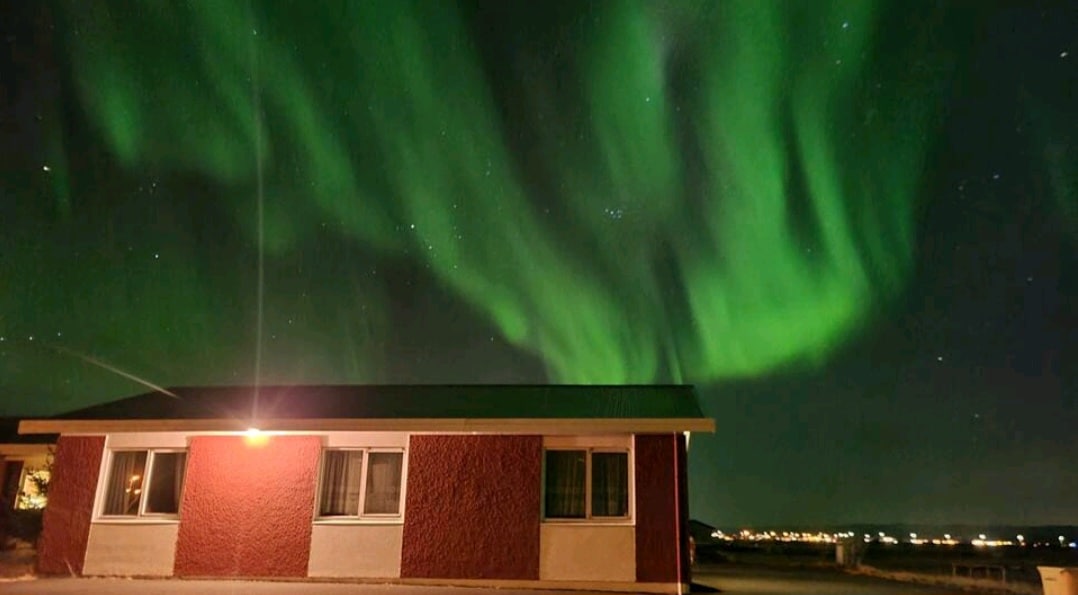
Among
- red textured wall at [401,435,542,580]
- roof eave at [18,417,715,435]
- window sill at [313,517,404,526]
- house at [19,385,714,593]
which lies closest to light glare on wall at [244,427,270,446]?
house at [19,385,714,593]

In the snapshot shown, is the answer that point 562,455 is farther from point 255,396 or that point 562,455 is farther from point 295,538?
point 255,396

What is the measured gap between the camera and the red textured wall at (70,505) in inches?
507

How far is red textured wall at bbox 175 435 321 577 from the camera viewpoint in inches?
495

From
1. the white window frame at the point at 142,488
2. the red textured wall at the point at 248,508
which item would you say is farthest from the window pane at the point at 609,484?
the white window frame at the point at 142,488

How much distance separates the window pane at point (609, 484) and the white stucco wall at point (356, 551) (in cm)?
282

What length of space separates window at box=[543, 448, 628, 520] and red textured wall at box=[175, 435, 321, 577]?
344cm

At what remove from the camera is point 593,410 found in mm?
12773

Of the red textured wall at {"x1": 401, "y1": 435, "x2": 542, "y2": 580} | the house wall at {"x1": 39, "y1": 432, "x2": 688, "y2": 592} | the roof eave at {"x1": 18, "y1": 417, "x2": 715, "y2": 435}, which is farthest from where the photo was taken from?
the red textured wall at {"x1": 401, "y1": 435, "x2": 542, "y2": 580}

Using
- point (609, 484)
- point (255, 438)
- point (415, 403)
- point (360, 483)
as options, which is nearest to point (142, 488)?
point (255, 438)

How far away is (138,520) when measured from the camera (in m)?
12.9

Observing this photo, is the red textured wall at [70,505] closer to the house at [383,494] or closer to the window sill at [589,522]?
the house at [383,494]

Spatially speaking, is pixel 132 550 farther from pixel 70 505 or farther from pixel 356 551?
pixel 356 551

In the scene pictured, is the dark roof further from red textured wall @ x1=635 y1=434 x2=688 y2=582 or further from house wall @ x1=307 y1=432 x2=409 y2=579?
house wall @ x1=307 y1=432 x2=409 y2=579

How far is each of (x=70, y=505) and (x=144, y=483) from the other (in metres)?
1.12
